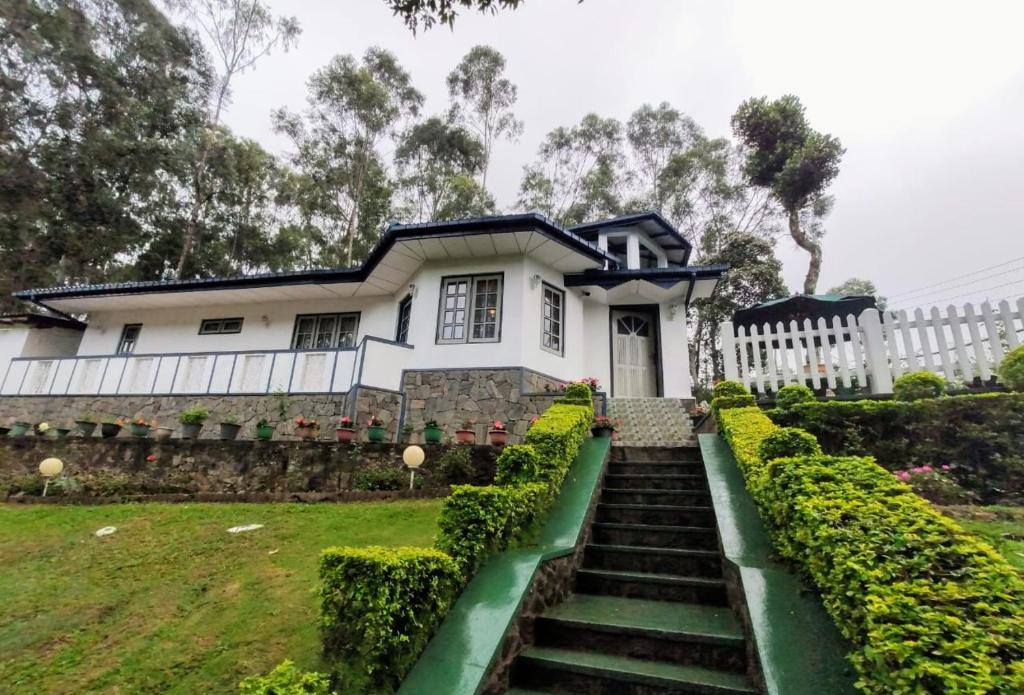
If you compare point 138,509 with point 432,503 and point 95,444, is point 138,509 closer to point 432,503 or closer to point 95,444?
point 95,444

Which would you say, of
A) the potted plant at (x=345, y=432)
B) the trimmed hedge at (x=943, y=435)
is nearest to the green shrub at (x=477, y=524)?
the potted plant at (x=345, y=432)

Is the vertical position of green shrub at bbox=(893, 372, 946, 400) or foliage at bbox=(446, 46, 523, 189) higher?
foliage at bbox=(446, 46, 523, 189)

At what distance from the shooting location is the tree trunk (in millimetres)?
19328

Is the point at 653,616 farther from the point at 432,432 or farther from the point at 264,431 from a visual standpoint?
the point at 264,431

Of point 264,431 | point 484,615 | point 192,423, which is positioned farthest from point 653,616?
point 192,423

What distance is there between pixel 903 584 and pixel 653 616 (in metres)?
1.85

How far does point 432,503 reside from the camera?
6352mm

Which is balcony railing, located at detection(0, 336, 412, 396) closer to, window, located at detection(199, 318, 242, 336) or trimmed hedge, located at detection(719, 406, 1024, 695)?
window, located at detection(199, 318, 242, 336)

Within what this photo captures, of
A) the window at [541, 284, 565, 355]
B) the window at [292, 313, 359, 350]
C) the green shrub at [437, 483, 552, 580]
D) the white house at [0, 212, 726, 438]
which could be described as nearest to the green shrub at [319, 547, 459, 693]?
the green shrub at [437, 483, 552, 580]

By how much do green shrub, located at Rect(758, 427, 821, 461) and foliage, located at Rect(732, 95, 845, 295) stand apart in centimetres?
1689

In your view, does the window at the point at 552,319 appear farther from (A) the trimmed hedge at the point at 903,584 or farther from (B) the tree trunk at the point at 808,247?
(B) the tree trunk at the point at 808,247

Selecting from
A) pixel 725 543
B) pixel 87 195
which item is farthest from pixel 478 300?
pixel 87 195

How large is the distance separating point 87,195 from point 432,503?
67.3ft

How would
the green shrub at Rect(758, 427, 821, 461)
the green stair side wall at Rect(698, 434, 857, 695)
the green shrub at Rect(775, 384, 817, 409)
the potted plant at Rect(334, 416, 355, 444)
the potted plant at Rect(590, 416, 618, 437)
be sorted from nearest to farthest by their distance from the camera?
1. the green stair side wall at Rect(698, 434, 857, 695)
2. the green shrub at Rect(758, 427, 821, 461)
3. the green shrub at Rect(775, 384, 817, 409)
4. the potted plant at Rect(590, 416, 618, 437)
5. the potted plant at Rect(334, 416, 355, 444)
